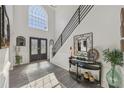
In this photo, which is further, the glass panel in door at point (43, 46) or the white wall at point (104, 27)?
the glass panel in door at point (43, 46)

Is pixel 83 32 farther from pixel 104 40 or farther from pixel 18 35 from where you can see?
pixel 18 35

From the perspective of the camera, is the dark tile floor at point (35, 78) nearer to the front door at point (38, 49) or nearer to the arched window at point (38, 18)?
the front door at point (38, 49)

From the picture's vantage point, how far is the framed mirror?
423cm

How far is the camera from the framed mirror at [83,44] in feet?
13.9

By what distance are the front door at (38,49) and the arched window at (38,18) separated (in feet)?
3.07

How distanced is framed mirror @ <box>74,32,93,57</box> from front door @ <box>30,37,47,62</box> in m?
4.09

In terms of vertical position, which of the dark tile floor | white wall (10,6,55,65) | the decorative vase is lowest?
the dark tile floor

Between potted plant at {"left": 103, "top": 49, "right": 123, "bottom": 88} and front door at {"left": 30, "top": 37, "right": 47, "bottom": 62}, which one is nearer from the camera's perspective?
potted plant at {"left": 103, "top": 49, "right": 123, "bottom": 88}

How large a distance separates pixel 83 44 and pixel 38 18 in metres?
5.26

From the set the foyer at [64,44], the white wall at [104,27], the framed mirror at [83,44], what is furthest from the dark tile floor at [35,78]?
the framed mirror at [83,44]

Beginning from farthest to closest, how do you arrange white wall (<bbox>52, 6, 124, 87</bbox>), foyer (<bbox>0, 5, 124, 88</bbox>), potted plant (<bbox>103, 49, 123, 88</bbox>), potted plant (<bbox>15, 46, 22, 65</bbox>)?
potted plant (<bbox>15, 46, 22, 65</bbox>) → white wall (<bbox>52, 6, 124, 87</bbox>) → foyer (<bbox>0, 5, 124, 88</bbox>) → potted plant (<bbox>103, 49, 123, 88</bbox>)

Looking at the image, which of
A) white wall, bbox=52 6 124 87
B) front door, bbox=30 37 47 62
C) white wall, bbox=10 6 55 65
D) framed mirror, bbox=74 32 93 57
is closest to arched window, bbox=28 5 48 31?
white wall, bbox=10 6 55 65

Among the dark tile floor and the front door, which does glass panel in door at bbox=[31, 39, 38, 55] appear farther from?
the dark tile floor
